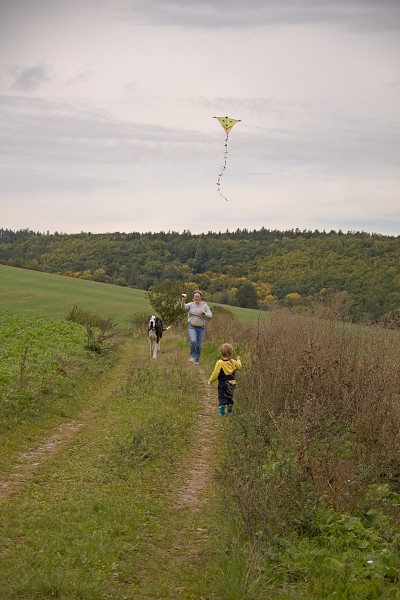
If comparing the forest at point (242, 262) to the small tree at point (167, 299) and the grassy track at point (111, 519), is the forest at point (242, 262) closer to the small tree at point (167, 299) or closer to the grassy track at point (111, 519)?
the small tree at point (167, 299)

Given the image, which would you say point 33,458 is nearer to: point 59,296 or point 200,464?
point 200,464

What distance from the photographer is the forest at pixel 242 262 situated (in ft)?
144

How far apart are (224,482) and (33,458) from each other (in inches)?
114

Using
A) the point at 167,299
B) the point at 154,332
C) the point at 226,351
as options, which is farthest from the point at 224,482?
the point at 167,299

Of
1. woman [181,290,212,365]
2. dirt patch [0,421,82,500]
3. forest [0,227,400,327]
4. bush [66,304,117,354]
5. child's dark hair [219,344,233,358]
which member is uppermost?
forest [0,227,400,327]

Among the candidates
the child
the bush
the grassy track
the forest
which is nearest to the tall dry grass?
the child

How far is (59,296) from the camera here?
5762 centimetres

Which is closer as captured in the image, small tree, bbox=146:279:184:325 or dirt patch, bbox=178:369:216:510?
dirt patch, bbox=178:369:216:510

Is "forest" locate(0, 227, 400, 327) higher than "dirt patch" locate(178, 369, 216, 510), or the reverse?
"forest" locate(0, 227, 400, 327)

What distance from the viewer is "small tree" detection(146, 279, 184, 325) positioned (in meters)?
28.7

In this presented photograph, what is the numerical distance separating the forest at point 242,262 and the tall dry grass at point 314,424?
13171 millimetres

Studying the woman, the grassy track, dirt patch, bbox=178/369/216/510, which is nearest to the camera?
the grassy track

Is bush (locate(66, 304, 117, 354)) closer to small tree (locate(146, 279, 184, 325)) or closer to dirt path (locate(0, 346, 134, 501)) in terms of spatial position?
small tree (locate(146, 279, 184, 325))

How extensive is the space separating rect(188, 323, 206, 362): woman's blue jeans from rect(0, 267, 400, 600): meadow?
3.46m
